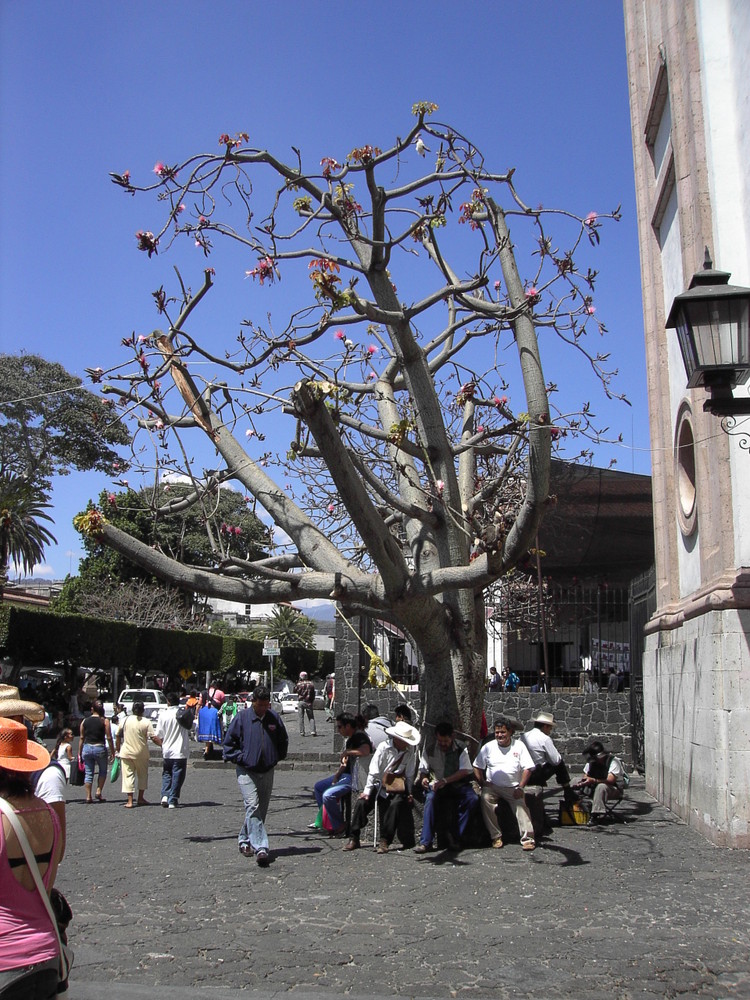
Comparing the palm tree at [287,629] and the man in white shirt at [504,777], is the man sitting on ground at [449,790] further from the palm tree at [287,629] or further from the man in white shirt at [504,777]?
the palm tree at [287,629]

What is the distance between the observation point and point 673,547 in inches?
541

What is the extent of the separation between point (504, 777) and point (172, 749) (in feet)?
19.0

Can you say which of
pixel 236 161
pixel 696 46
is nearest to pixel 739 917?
pixel 236 161

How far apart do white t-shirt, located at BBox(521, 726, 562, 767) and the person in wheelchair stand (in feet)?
3.35

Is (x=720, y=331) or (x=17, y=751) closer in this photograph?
(x=17, y=751)

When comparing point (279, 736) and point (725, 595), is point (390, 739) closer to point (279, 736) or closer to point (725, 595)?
point (279, 736)

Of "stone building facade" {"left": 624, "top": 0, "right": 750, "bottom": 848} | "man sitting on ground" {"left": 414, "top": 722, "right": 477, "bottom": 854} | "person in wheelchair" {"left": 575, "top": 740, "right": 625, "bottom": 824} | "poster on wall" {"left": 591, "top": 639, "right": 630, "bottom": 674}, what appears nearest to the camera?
"stone building facade" {"left": 624, "top": 0, "right": 750, "bottom": 848}

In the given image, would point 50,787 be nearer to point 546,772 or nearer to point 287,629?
point 546,772

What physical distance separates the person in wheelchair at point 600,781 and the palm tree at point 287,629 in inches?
2364

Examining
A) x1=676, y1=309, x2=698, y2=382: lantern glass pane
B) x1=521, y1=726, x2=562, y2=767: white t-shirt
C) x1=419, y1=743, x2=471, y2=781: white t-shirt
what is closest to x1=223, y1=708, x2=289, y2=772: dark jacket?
x1=419, y1=743, x2=471, y2=781: white t-shirt

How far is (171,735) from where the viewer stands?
13.7 meters

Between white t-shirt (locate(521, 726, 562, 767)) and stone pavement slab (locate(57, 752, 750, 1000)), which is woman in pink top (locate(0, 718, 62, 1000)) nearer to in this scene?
stone pavement slab (locate(57, 752, 750, 1000))

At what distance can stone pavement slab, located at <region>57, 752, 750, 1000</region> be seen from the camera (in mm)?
5656

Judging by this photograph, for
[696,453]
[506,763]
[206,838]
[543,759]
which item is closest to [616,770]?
[543,759]
